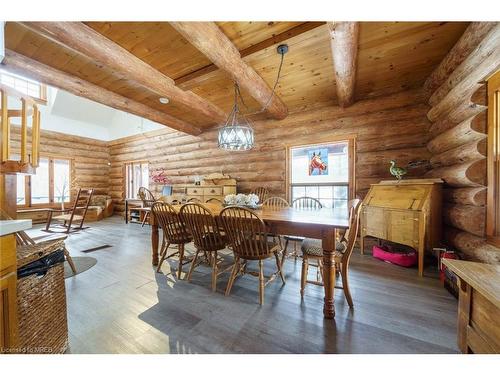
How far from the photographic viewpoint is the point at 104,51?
219 cm

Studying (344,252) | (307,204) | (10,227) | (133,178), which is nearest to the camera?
(10,227)

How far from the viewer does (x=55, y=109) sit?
640 centimetres

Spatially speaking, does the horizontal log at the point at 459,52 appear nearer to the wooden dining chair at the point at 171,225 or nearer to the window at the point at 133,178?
the wooden dining chair at the point at 171,225

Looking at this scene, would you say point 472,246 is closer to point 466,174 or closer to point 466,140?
point 466,174

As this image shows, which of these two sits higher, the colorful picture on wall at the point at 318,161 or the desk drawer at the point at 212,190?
the colorful picture on wall at the point at 318,161

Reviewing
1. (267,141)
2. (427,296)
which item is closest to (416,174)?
(427,296)

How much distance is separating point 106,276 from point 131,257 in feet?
2.18

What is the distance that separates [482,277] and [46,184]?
31.6 feet

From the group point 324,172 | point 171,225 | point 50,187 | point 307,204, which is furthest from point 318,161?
point 50,187

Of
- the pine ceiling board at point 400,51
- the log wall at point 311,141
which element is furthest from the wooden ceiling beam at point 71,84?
the pine ceiling board at point 400,51

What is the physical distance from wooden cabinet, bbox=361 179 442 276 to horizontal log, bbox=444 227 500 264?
142 mm

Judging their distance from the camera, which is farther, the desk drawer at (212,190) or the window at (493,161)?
the desk drawer at (212,190)

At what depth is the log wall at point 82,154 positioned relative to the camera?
20.7 feet

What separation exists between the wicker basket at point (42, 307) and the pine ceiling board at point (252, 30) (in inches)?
96.0
